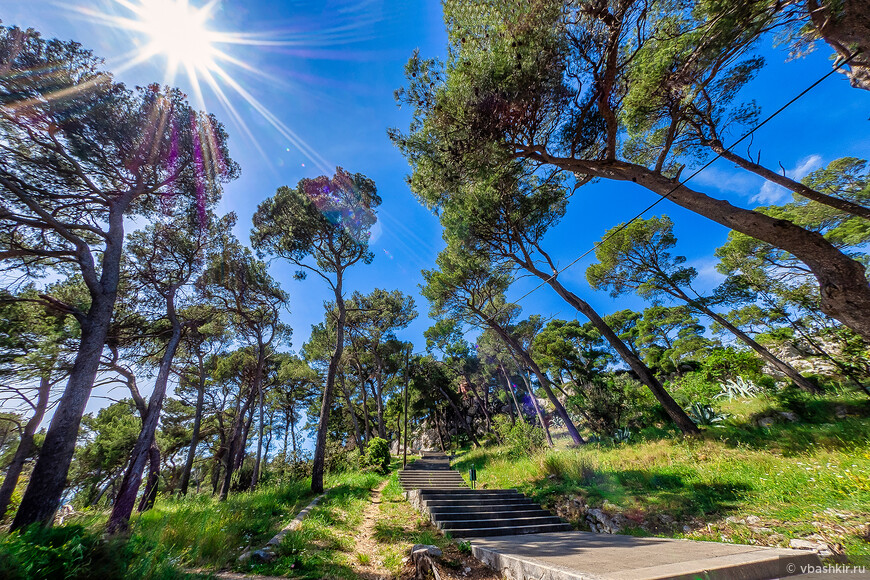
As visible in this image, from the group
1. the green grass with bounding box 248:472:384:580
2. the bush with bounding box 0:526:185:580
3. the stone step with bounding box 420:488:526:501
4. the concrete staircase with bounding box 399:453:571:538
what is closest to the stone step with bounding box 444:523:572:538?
the concrete staircase with bounding box 399:453:571:538

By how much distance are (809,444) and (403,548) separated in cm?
815

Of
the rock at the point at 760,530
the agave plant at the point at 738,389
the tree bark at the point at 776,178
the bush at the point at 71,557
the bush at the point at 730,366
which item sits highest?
the tree bark at the point at 776,178

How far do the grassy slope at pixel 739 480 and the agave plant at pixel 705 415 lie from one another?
13.0 inches

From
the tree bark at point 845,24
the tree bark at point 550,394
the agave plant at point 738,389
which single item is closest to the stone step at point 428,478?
the tree bark at point 550,394

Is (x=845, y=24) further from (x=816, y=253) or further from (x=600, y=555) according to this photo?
(x=600, y=555)

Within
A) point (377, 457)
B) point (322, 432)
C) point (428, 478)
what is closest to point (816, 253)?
point (322, 432)

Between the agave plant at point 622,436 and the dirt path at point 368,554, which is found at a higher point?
the agave plant at point 622,436

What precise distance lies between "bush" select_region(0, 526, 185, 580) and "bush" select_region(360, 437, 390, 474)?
1405 centimetres

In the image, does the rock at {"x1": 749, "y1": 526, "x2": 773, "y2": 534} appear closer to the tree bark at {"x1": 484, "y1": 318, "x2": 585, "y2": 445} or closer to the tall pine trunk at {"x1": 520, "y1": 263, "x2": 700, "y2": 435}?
the tall pine trunk at {"x1": 520, "y1": 263, "x2": 700, "y2": 435}

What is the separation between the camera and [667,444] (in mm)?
7828

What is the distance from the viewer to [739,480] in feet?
17.5

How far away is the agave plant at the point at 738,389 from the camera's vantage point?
365 inches

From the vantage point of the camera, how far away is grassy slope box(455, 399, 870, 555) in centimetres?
392

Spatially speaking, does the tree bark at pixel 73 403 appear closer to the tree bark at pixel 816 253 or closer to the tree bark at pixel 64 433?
the tree bark at pixel 64 433
